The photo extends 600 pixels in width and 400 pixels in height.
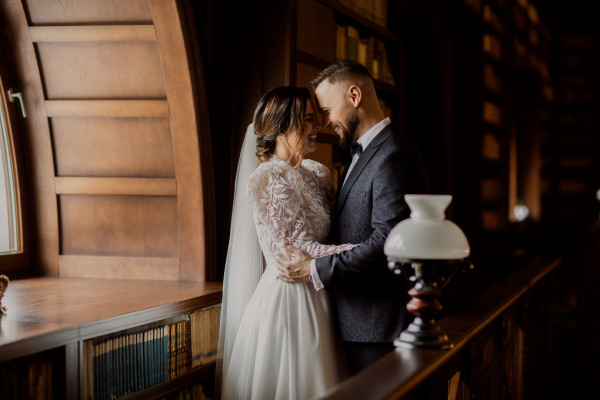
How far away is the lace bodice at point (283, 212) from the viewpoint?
255 centimetres

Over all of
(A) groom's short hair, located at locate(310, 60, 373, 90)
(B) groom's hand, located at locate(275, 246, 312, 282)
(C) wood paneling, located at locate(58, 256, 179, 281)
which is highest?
(A) groom's short hair, located at locate(310, 60, 373, 90)

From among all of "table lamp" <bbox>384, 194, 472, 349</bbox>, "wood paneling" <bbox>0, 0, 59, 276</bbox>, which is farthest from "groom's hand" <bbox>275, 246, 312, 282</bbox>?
"wood paneling" <bbox>0, 0, 59, 276</bbox>

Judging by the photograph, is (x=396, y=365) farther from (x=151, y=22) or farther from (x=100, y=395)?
(x=151, y=22)

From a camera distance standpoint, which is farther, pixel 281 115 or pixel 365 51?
pixel 365 51

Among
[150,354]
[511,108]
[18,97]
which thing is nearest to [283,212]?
[150,354]

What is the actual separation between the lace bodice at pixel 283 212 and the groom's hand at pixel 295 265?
25 millimetres

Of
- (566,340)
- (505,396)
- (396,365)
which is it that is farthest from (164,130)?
(566,340)

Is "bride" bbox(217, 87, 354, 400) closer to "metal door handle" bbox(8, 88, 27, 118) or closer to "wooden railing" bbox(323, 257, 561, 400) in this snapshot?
"wooden railing" bbox(323, 257, 561, 400)

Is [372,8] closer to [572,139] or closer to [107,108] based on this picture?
[107,108]

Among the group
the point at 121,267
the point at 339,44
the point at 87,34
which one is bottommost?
the point at 121,267

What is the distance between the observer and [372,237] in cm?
246

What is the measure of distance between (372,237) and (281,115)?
2.02ft

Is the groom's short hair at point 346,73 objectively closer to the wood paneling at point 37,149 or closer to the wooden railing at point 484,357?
the wooden railing at point 484,357

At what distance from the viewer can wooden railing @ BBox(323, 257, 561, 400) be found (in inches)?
65.6
